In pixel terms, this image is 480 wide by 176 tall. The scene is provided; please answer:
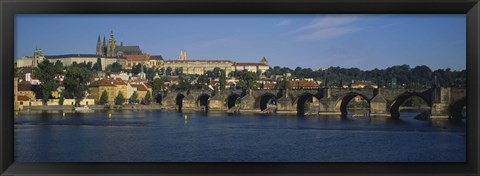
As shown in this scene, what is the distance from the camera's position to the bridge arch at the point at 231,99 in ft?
64.8

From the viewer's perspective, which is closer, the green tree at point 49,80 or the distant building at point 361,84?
the green tree at point 49,80

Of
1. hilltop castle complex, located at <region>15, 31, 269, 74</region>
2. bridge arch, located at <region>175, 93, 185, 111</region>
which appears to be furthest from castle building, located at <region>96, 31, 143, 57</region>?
bridge arch, located at <region>175, 93, 185, 111</region>

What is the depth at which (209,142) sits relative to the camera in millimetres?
8586

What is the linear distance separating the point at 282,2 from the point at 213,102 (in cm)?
1798

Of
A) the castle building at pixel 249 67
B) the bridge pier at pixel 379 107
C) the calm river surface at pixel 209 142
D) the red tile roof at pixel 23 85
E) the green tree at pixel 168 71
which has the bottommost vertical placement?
the calm river surface at pixel 209 142

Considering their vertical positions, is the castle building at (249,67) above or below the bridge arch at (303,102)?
above

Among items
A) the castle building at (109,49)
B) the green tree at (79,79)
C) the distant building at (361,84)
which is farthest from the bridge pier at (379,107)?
the green tree at (79,79)

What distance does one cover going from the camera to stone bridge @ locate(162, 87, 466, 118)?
14.4 meters

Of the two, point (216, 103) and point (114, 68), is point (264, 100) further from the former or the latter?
point (114, 68)

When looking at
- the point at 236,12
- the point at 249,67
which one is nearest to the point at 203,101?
the point at 249,67

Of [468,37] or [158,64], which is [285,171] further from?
[158,64]

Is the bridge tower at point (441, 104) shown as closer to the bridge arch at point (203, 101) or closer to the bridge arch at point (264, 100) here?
the bridge arch at point (264, 100)

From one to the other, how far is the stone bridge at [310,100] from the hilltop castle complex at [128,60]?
1390 mm

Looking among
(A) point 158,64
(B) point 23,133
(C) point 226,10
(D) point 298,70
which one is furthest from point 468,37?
(D) point 298,70
